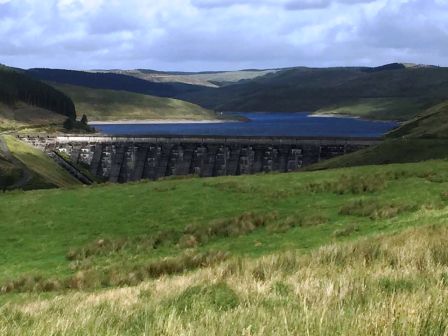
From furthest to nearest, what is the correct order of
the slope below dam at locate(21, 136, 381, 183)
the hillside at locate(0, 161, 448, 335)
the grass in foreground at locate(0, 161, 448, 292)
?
the slope below dam at locate(21, 136, 381, 183)
the grass in foreground at locate(0, 161, 448, 292)
the hillside at locate(0, 161, 448, 335)

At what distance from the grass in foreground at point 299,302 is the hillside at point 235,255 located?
31mm

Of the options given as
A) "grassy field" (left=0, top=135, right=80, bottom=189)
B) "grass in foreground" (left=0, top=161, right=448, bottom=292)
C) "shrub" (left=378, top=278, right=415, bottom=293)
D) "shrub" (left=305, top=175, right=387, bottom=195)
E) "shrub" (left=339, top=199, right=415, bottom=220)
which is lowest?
"grassy field" (left=0, top=135, right=80, bottom=189)

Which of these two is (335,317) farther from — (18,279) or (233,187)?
(233,187)

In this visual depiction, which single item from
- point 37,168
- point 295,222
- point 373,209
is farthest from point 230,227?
point 37,168

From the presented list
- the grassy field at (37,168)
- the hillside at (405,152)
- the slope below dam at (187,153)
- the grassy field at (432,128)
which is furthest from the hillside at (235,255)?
the slope below dam at (187,153)

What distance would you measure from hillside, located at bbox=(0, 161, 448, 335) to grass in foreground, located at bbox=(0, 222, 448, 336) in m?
0.03

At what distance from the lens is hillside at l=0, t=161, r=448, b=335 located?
6.68 meters

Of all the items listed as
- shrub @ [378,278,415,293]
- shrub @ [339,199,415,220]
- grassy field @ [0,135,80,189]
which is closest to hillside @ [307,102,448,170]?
shrub @ [339,199,415,220]

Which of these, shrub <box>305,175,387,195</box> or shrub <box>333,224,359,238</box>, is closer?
shrub <box>333,224,359,238</box>

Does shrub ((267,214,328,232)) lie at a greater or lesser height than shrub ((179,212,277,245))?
greater

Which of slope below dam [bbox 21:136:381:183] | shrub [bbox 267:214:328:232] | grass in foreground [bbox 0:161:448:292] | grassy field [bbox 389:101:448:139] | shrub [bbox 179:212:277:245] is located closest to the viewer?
grass in foreground [bbox 0:161:448:292]

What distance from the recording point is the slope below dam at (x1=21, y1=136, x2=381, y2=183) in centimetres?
11162

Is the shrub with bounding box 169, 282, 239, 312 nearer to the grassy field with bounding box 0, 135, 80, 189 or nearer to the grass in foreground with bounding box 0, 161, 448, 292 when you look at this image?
the grass in foreground with bounding box 0, 161, 448, 292

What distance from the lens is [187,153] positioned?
12025cm
